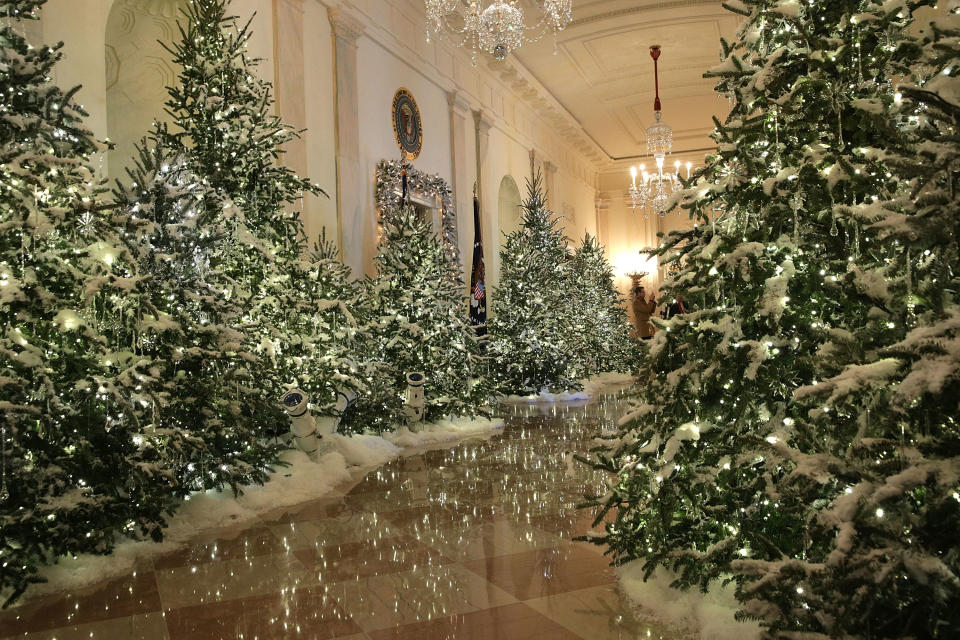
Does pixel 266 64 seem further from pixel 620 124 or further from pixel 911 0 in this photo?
pixel 620 124

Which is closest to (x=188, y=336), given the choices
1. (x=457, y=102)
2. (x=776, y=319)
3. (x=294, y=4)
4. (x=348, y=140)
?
(x=776, y=319)

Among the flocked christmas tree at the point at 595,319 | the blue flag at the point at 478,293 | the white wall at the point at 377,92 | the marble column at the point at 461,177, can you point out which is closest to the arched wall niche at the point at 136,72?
the white wall at the point at 377,92

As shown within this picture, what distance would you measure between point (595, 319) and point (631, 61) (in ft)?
18.4

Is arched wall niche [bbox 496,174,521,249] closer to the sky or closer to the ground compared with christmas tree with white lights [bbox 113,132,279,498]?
closer to the sky

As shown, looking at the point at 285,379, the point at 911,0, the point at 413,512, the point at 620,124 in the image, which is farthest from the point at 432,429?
the point at 620,124

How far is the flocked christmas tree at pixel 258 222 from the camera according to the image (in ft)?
17.3

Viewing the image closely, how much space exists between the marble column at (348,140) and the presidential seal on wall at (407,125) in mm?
1126

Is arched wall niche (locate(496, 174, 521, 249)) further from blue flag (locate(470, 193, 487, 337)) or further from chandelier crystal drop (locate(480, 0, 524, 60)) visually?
chandelier crystal drop (locate(480, 0, 524, 60))

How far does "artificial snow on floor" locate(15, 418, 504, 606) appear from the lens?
3316mm

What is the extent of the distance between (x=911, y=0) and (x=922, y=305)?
49.5 inches

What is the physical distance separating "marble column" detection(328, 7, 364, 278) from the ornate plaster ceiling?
513cm

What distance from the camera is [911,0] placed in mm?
2389

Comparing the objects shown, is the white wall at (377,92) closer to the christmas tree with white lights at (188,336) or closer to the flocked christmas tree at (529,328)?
the flocked christmas tree at (529,328)

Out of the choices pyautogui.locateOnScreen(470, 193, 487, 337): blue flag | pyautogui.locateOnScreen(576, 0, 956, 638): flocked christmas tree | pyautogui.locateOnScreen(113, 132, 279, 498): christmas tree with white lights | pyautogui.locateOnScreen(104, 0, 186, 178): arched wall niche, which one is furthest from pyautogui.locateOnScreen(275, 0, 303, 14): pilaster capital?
pyautogui.locateOnScreen(576, 0, 956, 638): flocked christmas tree
